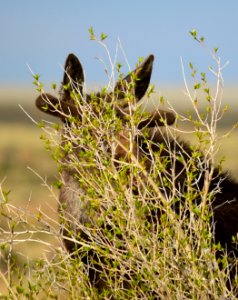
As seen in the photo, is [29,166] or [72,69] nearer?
[72,69]

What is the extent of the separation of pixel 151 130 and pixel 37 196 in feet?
59.4

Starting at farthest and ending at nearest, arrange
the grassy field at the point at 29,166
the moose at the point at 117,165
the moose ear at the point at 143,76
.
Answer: the grassy field at the point at 29,166
the moose ear at the point at 143,76
the moose at the point at 117,165

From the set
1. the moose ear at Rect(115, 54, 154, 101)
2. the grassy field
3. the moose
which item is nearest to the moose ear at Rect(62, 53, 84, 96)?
the moose

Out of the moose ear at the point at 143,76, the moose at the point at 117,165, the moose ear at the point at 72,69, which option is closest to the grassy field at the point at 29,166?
the moose at the point at 117,165

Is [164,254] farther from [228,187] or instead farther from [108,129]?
[228,187]

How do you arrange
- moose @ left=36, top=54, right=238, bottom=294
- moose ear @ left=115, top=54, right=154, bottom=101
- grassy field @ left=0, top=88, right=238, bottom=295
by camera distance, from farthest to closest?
grassy field @ left=0, top=88, right=238, bottom=295 → moose ear @ left=115, top=54, right=154, bottom=101 → moose @ left=36, top=54, right=238, bottom=294

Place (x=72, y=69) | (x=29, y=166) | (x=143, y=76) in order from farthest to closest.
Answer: (x=29, y=166), (x=143, y=76), (x=72, y=69)

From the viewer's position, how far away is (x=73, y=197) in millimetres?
9391

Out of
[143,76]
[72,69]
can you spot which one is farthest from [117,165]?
[143,76]

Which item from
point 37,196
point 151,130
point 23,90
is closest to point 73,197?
point 151,130

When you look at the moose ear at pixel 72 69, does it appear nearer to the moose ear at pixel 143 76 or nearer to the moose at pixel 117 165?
the moose at pixel 117 165

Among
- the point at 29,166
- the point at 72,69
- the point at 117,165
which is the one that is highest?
the point at 72,69

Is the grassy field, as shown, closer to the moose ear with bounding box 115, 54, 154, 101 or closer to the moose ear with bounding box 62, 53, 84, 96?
the moose ear with bounding box 115, 54, 154, 101

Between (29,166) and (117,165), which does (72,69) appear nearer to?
(117,165)
